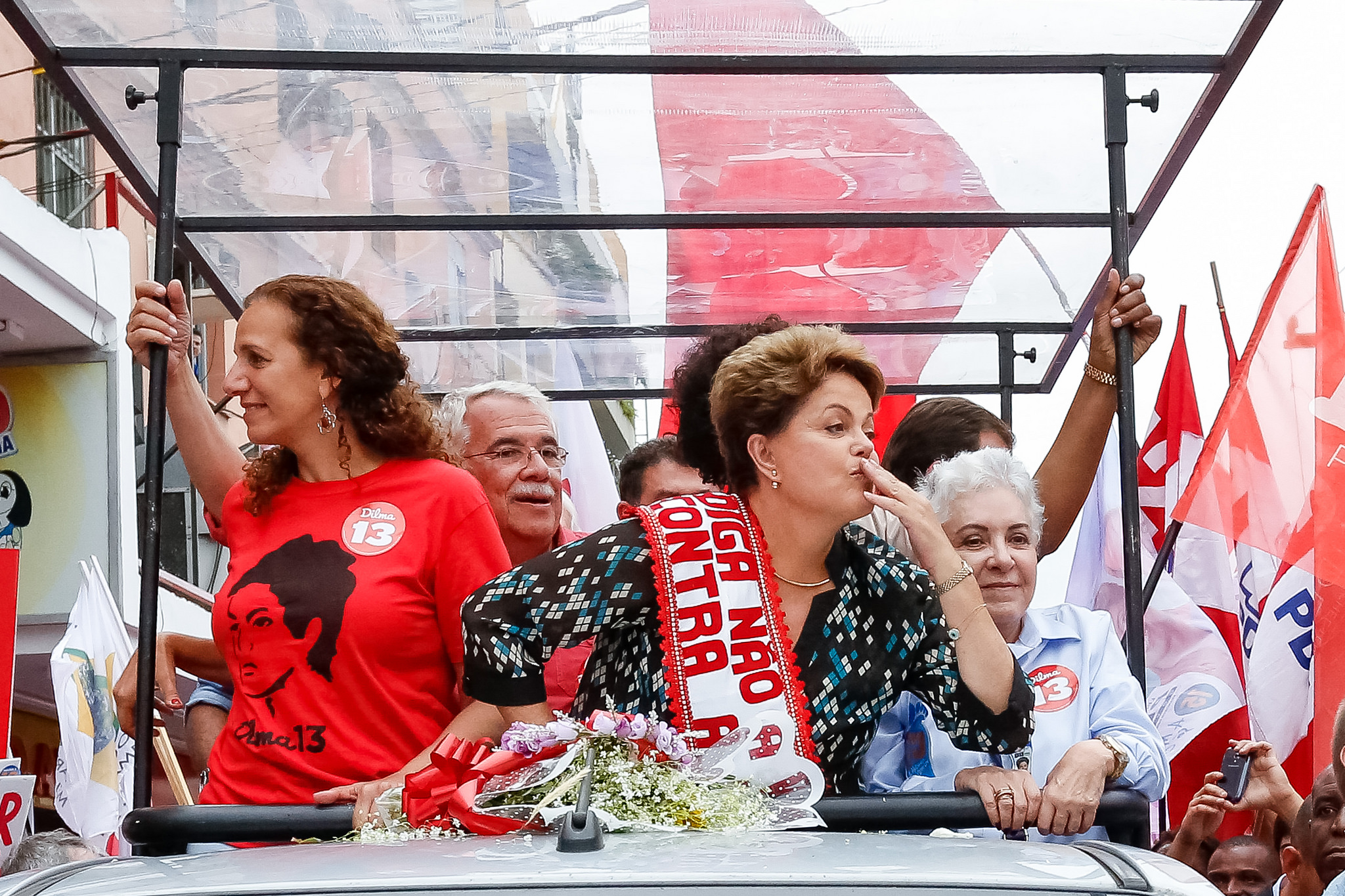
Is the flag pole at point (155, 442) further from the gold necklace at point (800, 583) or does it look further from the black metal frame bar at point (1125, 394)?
the black metal frame bar at point (1125, 394)

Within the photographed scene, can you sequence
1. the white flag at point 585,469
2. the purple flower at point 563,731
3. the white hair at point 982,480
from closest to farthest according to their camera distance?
the purple flower at point 563,731, the white hair at point 982,480, the white flag at point 585,469

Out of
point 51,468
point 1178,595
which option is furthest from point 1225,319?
point 51,468

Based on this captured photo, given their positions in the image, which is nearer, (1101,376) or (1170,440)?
(1101,376)

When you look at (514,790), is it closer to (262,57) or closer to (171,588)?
(262,57)

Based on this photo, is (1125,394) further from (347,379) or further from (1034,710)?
(347,379)

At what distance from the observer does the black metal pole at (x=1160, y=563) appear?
15.5ft

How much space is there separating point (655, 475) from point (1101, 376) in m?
1.56


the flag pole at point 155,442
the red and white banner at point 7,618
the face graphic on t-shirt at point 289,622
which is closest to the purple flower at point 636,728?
the face graphic on t-shirt at point 289,622

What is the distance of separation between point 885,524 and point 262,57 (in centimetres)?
189

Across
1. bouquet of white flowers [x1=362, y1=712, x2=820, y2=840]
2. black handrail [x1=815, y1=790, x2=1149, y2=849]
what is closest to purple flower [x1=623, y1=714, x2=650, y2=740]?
bouquet of white flowers [x1=362, y1=712, x2=820, y2=840]

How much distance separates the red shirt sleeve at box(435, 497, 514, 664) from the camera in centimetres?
288

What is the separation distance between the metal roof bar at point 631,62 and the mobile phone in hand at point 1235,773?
2006mm

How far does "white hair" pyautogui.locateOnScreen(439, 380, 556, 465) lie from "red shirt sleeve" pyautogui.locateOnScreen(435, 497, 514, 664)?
115 cm

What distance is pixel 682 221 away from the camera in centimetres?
426
